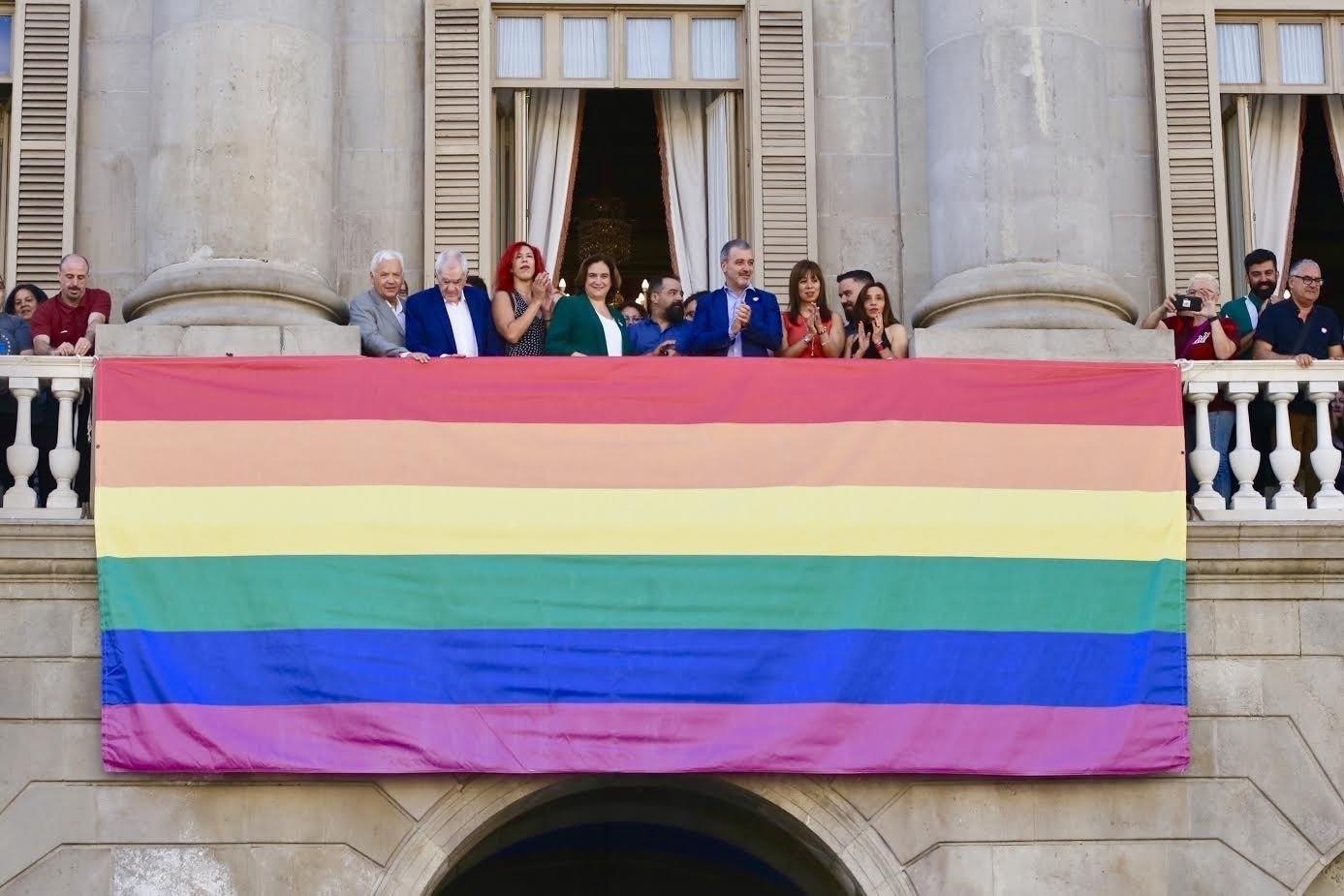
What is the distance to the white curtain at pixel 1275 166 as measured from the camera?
20016 mm

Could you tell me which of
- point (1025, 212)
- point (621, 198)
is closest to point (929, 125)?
point (1025, 212)

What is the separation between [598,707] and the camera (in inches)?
625

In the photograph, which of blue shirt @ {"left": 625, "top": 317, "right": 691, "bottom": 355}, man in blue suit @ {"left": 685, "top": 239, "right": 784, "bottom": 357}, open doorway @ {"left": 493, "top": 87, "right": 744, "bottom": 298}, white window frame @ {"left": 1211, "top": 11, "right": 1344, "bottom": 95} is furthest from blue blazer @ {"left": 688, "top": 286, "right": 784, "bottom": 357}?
white window frame @ {"left": 1211, "top": 11, "right": 1344, "bottom": 95}

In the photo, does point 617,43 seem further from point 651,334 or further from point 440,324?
point 440,324

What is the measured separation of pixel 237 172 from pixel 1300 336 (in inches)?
293

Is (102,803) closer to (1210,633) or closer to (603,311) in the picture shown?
(603,311)

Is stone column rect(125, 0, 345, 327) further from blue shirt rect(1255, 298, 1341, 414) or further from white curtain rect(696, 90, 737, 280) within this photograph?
blue shirt rect(1255, 298, 1341, 414)

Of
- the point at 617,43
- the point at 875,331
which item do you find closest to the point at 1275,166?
the point at 875,331

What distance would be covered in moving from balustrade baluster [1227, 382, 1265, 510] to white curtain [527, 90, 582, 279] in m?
5.48

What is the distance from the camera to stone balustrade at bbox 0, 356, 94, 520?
1638 cm

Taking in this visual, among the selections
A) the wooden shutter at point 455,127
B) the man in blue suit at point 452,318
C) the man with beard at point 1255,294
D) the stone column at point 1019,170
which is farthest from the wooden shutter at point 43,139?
the man with beard at point 1255,294

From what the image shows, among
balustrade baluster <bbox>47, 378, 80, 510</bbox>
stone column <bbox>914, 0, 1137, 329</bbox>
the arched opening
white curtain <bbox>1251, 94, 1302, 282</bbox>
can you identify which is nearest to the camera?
balustrade baluster <bbox>47, 378, 80, 510</bbox>

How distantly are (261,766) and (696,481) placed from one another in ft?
10.7

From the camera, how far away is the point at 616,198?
89.9ft
